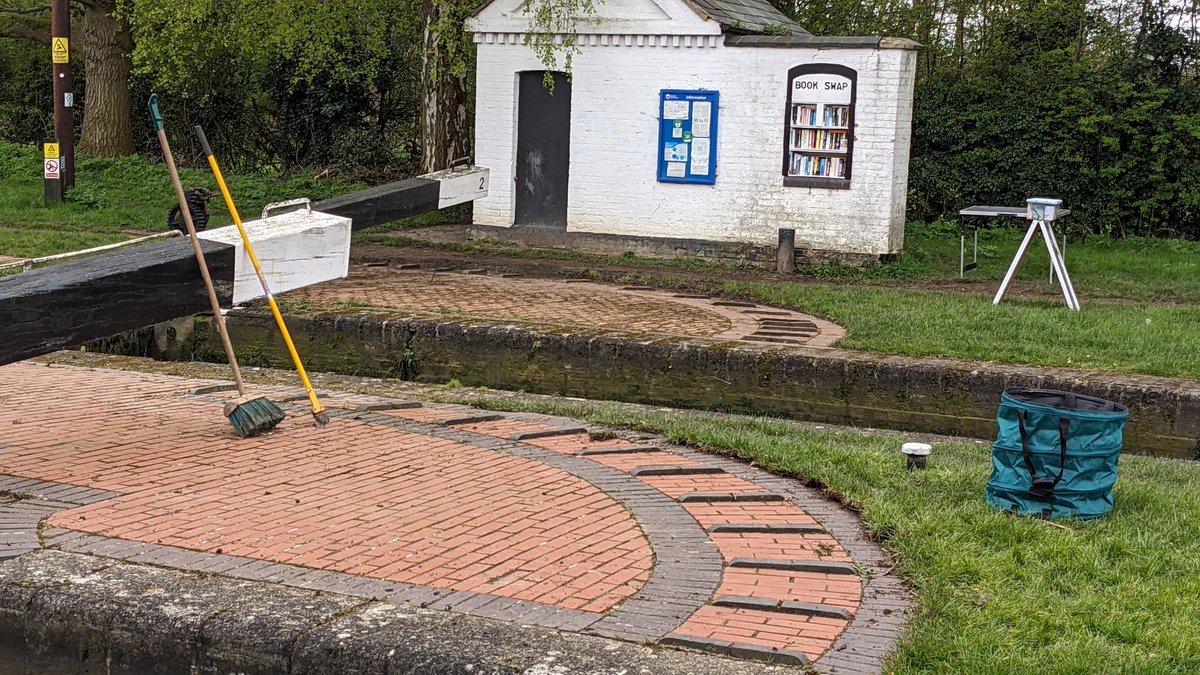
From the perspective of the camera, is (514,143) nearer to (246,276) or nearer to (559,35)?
(559,35)

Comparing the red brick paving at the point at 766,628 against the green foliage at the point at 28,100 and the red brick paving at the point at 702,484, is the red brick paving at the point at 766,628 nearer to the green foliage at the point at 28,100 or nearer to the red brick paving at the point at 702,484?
the red brick paving at the point at 702,484

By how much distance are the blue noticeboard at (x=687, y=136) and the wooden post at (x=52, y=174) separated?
9654 mm

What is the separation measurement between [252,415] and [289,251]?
1.17m

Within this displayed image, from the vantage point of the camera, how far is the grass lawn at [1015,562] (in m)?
4.38

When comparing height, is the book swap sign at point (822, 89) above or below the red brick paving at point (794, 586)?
above

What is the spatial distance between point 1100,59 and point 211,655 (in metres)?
20.2

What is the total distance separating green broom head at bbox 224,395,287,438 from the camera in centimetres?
730

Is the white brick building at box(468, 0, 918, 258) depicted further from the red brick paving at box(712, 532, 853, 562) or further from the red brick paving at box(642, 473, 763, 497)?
the red brick paving at box(712, 532, 853, 562)

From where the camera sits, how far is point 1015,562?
5.38 m

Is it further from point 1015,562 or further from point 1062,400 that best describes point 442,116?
point 1015,562

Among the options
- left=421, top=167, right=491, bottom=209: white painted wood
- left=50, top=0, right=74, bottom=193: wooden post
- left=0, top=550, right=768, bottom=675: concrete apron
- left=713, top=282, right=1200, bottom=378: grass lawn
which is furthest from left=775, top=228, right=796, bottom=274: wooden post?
left=0, top=550, right=768, bottom=675: concrete apron

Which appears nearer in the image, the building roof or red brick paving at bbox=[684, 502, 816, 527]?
red brick paving at bbox=[684, 502, 816, 527]

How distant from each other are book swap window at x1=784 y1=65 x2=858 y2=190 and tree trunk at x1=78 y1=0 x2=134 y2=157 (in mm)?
12727

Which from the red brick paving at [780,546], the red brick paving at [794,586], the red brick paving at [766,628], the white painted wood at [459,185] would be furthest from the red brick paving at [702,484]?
the white painted wood at [459,185]
